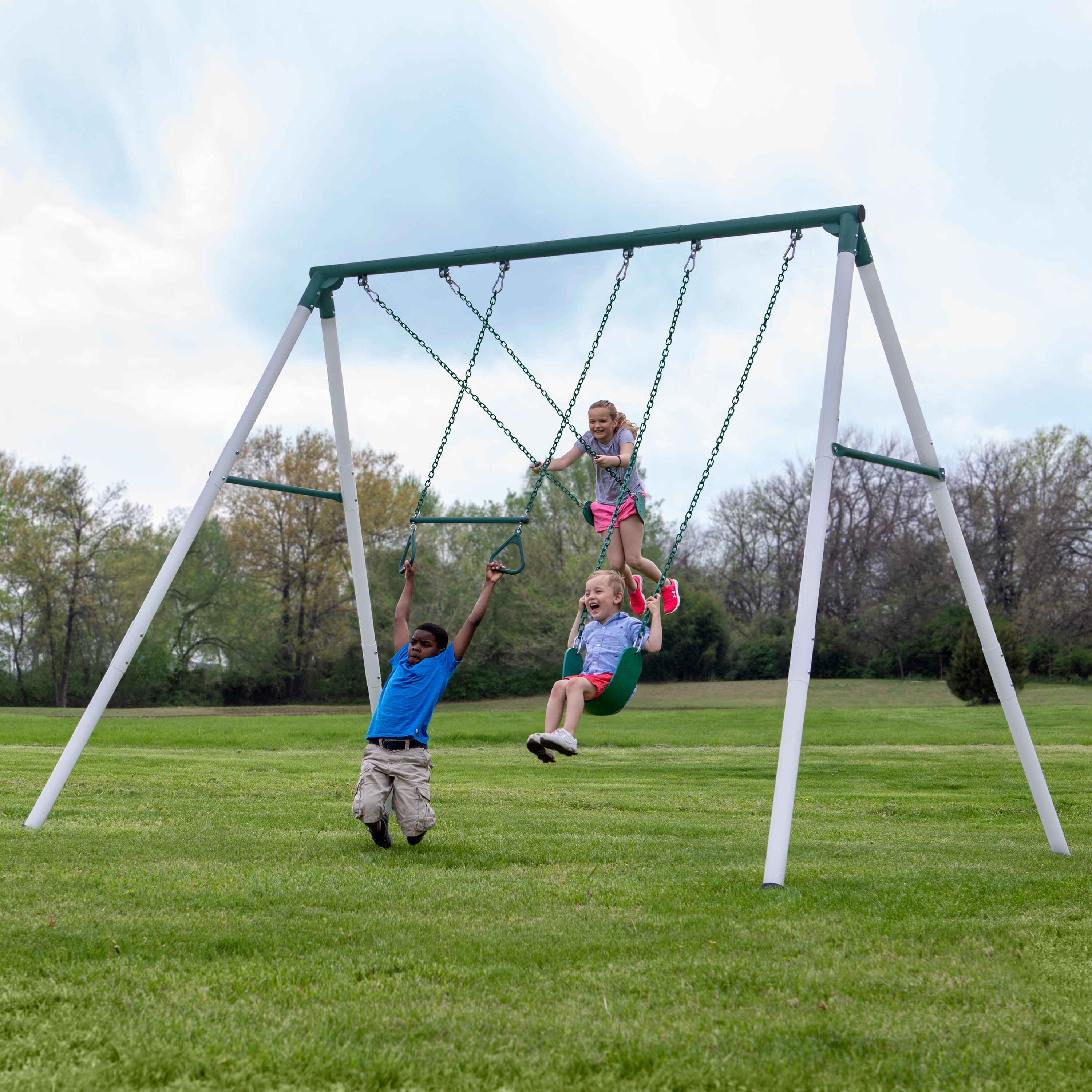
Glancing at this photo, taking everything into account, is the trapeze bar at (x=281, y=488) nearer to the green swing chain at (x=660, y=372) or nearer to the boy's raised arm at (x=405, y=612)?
the boy's raised arm at (x=405, y=612)

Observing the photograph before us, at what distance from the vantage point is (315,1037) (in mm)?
3258

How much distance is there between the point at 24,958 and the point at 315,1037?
1.54 meters

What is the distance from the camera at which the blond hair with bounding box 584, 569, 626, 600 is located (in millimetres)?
7801

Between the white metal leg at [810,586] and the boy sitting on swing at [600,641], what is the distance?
1.65m

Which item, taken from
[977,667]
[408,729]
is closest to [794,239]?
[408,729]

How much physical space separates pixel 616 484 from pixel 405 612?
7.14 ft

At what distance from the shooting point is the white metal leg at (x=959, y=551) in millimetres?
6988

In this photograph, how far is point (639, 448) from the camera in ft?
24.2

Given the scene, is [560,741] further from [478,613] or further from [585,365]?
[585,365]

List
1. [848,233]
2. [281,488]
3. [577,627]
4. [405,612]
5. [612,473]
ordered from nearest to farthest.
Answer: [848,233] < [405,612] < [281,488] < [577,627] < [612,473]

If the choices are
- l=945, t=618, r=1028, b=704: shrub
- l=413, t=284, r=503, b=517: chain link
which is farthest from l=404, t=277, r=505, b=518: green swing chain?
l=945, t=618, r=1028, b=704: shrub

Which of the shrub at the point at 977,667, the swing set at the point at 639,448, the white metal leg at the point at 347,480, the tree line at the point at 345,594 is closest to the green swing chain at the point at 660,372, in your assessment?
the swing set at the point at 639,448

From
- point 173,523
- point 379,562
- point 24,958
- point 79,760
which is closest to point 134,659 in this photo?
point 173,523

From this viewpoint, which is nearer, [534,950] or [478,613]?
[534,950]
